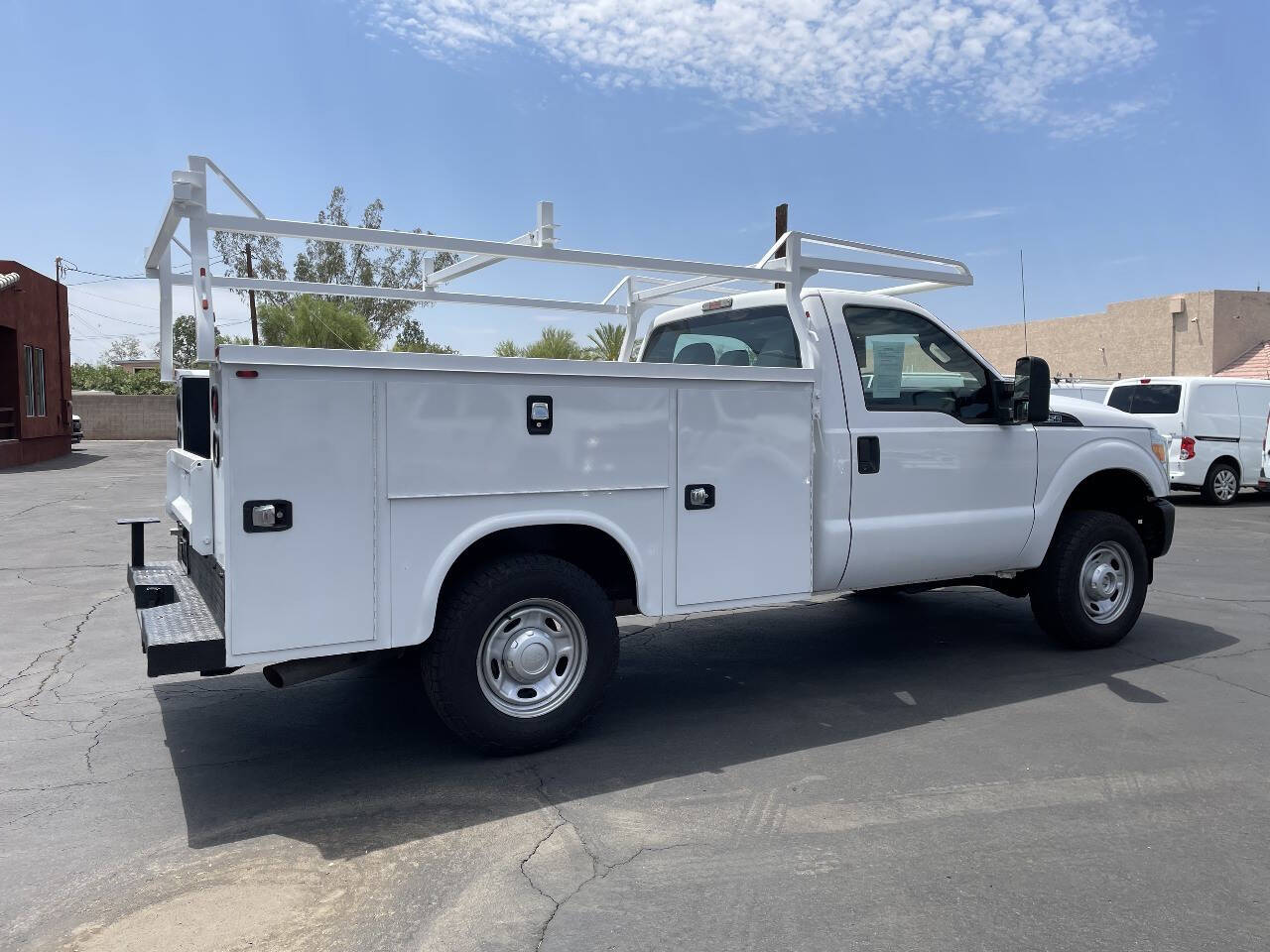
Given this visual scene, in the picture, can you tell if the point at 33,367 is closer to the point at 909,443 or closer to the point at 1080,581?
the point at 909,443

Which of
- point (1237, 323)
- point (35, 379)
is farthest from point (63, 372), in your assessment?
point (1237, 323)

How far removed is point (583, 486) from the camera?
14.8 feet

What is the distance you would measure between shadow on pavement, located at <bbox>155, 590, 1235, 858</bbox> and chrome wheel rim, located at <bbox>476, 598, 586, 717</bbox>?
0.95ft

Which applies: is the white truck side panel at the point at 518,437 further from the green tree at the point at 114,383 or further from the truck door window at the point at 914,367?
the green tree at the point at 114,383

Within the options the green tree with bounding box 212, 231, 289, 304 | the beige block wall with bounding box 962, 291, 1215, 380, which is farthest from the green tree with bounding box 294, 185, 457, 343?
the beige block wall with bounding box 962, 291, 1215, 380

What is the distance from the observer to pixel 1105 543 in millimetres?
6480

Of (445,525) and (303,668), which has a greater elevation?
(445,525)

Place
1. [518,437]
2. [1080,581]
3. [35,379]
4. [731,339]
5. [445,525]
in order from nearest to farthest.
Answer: [445,525] < [518,437] < [731,339] < [1080,581] < [35,379]

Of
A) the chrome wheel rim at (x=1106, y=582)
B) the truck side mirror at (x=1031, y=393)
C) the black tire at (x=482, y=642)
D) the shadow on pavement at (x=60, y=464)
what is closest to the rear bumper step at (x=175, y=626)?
the black tire at (x=482, y=642)

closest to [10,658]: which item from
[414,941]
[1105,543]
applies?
[414,941]

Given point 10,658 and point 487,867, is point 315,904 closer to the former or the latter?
point 487,867

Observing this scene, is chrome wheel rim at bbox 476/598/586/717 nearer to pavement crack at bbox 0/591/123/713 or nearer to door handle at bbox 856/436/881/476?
door handle at bbox 856/436/881/476

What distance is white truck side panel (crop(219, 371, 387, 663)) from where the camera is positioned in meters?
3.81

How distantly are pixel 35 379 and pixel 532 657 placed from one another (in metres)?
→ 27.4
